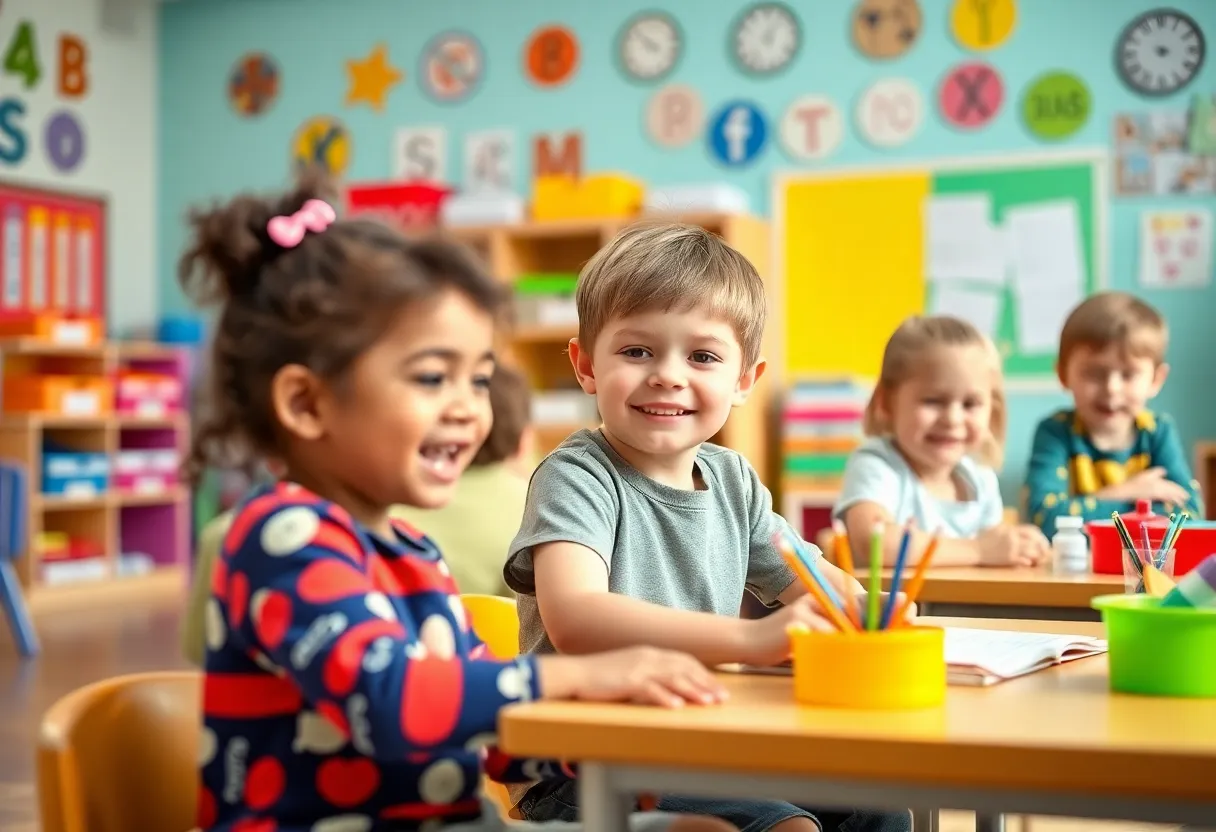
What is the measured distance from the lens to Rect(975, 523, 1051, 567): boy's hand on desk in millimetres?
2021

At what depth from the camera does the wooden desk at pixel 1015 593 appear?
1783mm

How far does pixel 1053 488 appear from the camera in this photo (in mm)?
2533

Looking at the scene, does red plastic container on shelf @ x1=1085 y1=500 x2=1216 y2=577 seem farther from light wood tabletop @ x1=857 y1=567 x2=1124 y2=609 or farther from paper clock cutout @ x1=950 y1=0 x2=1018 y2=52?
paper clock cutout @ x1=950 y1=0 x2=1018 y2=52

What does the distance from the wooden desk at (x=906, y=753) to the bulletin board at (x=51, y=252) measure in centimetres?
641

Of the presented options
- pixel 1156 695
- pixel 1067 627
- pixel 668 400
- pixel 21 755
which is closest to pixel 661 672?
pixel 1156 695

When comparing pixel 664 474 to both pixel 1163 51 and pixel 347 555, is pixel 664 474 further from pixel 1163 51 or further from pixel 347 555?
pixel 1163 51

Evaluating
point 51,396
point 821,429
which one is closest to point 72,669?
point 51,396

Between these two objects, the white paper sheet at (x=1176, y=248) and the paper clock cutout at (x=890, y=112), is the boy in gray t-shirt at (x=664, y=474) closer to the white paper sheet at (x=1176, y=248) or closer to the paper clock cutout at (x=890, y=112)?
the white paper sheet at (x=1176, y=248)

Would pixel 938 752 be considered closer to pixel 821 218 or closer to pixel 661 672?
pixel 661 672

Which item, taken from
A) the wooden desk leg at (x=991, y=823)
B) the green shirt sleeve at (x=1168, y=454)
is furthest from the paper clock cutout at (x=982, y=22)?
the wooden desk leg at (x=991, y=823)

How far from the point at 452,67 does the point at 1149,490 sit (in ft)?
16.5

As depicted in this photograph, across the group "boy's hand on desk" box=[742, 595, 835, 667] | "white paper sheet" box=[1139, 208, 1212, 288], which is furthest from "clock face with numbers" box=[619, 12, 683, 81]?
"boy's hand on desk" box=[742, 595, 835, 667]

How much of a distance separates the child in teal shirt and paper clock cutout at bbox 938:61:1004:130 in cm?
344

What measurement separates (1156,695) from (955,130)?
203 inches
